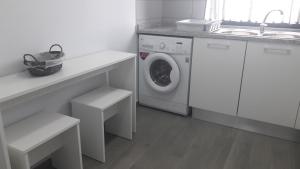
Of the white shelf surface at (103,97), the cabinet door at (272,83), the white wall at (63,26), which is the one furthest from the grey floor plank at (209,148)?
the white wall at (63,26)

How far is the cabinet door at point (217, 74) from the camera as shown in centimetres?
243

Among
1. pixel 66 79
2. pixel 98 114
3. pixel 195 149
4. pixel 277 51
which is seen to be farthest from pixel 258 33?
pixel 66 79

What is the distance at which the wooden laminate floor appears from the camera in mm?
2098

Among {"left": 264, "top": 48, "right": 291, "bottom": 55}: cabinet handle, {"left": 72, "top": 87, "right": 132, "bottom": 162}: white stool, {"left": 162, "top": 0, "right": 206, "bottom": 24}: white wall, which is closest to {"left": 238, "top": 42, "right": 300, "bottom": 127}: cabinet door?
{"left": 264, "top": 48, "right": 291, "bottom": 55}: cabinet handle

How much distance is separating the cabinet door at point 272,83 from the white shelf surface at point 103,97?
1144 mm

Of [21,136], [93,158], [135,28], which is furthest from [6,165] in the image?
[135,28]

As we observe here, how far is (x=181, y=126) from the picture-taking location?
106 inches

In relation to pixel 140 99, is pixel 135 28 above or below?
above

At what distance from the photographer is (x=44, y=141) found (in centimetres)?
155

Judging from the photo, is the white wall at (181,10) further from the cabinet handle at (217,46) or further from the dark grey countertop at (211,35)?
the cabinet handle at (217,46)

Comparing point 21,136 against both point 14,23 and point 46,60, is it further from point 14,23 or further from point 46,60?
point 14,23

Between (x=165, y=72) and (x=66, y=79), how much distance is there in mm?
1452

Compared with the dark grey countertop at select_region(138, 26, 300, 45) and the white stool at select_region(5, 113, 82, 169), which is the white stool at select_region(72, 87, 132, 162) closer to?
the white stool at select_region(5, 113, 82, 169)

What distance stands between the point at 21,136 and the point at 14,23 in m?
0.70
